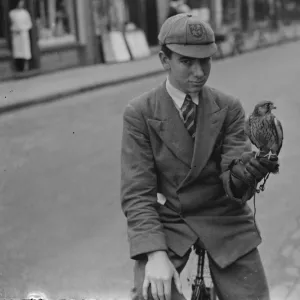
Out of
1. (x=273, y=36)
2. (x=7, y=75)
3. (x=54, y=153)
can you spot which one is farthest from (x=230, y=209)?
(x=273, y=36)

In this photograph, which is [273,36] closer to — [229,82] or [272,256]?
[229,82]

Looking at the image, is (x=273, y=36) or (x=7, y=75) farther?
(x=273, y=36)

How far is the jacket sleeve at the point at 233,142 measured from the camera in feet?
7.42

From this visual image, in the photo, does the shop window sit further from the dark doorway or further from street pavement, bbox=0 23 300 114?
the dark doorway

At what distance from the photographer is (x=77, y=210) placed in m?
6.30

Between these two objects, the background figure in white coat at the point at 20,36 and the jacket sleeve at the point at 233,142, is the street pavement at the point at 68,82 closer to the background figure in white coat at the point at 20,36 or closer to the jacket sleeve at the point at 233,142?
the background figure in white coat at the point at 20,36

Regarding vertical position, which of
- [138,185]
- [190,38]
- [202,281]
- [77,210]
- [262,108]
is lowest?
[77,210]

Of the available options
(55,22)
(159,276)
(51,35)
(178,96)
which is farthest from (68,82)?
(159,276)

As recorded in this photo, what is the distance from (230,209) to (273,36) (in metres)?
33.0

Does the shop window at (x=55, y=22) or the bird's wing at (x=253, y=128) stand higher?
the bird's wing at (x=253, y=128)

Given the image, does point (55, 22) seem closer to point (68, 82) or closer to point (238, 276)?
point (68, 82)

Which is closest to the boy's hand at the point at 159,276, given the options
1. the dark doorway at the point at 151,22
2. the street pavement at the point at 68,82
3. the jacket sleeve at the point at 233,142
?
the jacket sleeve at the point at 233,142

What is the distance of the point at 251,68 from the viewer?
768 inches

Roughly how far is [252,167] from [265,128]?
0.20 m
